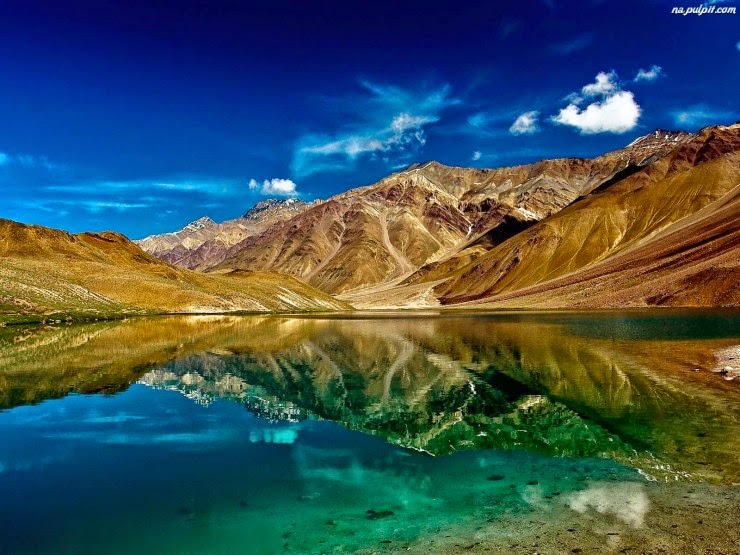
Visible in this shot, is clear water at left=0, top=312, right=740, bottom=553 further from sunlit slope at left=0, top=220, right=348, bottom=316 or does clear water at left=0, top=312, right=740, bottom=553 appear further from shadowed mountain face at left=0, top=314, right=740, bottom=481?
sunlit slope at left=0, top=220, right=348, bottom=316

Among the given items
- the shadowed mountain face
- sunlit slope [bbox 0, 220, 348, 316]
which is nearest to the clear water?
the shadowed mountain face

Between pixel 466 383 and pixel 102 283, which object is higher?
pixel 102 283

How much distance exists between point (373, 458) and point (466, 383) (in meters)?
16.6

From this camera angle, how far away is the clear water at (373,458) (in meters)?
12.9

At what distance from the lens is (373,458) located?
64.6 ft

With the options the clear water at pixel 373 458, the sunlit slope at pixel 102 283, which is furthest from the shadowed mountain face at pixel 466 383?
the sunlit slope at pixel 102 283

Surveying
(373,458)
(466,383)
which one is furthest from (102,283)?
(373,458)

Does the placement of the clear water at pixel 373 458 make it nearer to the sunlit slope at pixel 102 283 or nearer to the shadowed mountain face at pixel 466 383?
the shadowed mountain face at pixel 466 383

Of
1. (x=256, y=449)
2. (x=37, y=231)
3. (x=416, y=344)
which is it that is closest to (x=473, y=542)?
(x=256, y=449)

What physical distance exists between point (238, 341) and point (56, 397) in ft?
117

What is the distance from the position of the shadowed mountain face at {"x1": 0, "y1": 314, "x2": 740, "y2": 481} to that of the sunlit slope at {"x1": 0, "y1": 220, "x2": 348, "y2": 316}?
4114 cm

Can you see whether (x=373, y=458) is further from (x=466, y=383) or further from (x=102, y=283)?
(x=102, y=283)

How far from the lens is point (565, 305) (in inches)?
6353

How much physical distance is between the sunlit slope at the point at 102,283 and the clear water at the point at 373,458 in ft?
232
